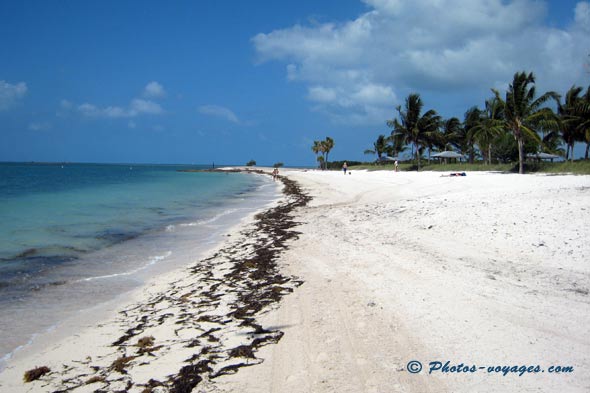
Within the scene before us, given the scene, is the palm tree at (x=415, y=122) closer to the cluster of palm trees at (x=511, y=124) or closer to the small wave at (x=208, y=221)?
the cluster of palm trees at (x=511, y=124)

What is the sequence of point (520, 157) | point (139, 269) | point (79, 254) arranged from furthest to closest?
point (520, 157), point (79, 254), point (139, 269)

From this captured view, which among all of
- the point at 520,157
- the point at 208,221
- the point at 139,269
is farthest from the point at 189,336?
the point at 520,157

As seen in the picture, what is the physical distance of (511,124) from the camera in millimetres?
29000

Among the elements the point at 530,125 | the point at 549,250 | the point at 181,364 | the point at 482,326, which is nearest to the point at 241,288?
the point at 181,364

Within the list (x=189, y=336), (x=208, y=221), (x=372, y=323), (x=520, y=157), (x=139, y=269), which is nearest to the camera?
(x=372, y=323)

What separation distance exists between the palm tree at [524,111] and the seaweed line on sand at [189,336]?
2773cm

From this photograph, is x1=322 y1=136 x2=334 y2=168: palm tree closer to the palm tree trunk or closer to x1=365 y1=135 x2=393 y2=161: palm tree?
x1=365 y1=135 x2=393 y2=161: palm tree

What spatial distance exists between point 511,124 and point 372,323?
100ft

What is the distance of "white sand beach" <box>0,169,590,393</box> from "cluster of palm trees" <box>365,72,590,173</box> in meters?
23.9

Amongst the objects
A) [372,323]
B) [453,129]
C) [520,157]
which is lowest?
[372,323]

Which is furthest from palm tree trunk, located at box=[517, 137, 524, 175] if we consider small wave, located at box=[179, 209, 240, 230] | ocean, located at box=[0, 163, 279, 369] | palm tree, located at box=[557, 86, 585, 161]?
small wave, located at box=[179, 209, 240, 230]

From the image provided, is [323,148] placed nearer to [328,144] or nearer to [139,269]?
[328,144]

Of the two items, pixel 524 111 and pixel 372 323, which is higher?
pixel 524 111

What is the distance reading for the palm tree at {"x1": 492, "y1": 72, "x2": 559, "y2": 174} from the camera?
1065 inches
